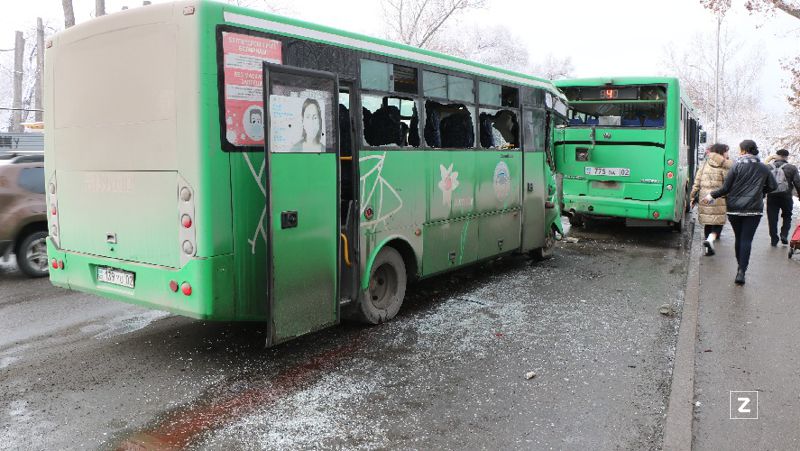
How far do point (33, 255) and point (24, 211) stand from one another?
26.8 inches

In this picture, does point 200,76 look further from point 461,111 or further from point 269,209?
point 461,111

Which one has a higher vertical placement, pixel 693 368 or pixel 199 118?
pixel 199 118

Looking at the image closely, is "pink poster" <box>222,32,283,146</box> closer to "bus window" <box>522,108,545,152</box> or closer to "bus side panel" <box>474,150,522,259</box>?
"bus side panel" <box>474,150,522,259</box>

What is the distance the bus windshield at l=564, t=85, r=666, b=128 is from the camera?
12367mm

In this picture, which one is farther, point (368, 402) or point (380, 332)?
point (380, 332)

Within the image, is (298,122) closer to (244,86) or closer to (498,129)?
(244,86)

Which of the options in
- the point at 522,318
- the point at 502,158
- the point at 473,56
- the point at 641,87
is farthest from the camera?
the point at 473,56

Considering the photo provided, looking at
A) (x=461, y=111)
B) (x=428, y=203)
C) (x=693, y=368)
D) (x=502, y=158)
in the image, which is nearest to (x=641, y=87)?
(x=502, y=158)

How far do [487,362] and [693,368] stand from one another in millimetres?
1685

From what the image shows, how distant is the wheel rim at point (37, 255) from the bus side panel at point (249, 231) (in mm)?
5309

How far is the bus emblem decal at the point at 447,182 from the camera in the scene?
7469 millimetres

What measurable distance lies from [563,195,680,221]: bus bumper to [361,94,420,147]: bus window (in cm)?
700


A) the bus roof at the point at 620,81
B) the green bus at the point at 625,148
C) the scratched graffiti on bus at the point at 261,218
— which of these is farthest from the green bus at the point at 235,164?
the bus roof at the point at 620,81

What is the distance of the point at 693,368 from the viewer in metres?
5.30
